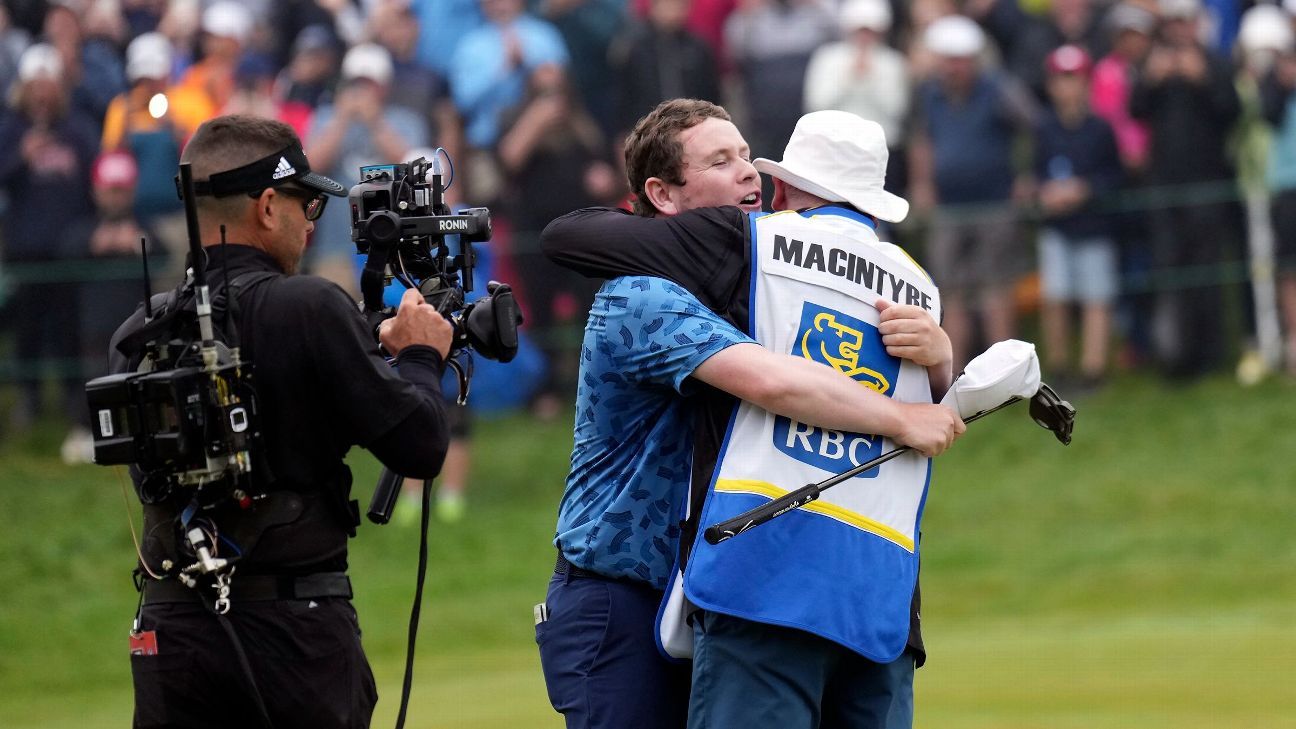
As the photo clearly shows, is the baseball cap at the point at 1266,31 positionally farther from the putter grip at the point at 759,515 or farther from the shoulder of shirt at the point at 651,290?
the putter grip at the point at 759,515

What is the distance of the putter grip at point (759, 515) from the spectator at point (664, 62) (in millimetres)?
11520

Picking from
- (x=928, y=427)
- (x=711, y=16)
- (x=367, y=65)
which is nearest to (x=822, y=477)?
(x=928, y=427)

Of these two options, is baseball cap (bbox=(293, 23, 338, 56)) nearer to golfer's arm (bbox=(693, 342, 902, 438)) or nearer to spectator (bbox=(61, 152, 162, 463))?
spectator (bbox=(61, 152, 162, 463))

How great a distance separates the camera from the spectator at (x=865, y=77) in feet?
51.6

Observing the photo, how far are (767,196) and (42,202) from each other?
5.57 metres

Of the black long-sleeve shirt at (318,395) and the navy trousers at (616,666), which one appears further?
the navy trousers at (616,666)

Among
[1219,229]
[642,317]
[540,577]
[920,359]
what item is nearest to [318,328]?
[642,317]

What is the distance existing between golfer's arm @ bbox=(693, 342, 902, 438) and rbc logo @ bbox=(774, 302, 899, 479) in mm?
54

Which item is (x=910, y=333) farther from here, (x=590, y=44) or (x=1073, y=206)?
(x=590, y=44)

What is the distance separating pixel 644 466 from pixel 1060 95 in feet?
37.6

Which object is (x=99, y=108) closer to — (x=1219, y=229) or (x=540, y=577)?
(x=540, y=577)

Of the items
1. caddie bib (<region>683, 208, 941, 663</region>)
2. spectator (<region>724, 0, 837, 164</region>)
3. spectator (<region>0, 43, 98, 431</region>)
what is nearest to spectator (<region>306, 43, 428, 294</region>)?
spectator (<region>0, 43, 98, 431</region>)

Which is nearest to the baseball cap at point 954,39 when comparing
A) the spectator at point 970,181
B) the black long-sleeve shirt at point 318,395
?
the spectator at point 970,181

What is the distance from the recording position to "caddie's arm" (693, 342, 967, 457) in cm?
473
